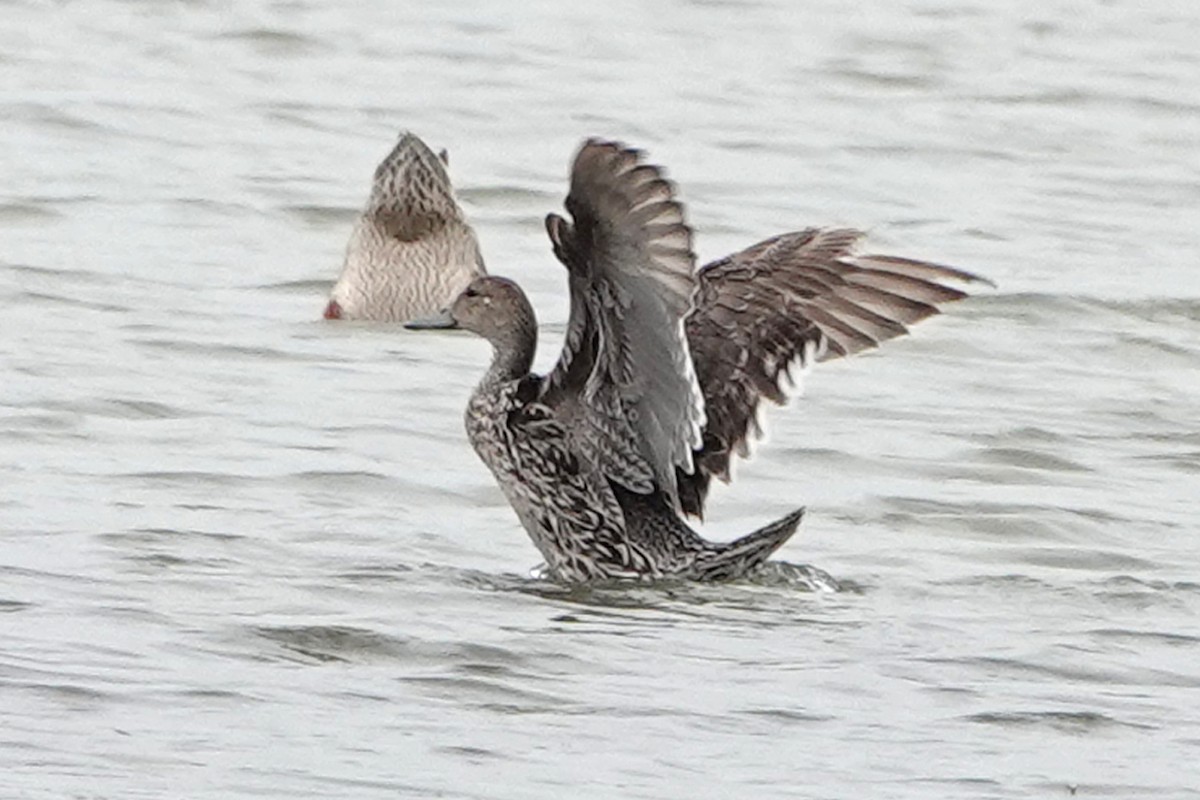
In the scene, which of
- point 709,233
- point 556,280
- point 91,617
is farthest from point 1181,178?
point 91,617

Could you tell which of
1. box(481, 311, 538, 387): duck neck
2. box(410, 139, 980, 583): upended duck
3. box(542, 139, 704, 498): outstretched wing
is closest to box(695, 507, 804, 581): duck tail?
box(410, 139, 980, 583): upended duck

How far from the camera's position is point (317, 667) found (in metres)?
7.05

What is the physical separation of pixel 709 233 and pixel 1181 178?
2738 mm

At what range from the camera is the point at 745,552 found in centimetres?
817

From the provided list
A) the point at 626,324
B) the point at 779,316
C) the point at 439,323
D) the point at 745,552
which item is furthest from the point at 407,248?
the point at 626,324

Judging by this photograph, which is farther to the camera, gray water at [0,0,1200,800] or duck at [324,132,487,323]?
duck at [324,132,487,323]

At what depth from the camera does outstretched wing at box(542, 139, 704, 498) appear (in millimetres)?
7336

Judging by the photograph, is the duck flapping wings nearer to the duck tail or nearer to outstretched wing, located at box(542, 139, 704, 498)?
outstretched wing, located at box(542, 139, 704, 498)

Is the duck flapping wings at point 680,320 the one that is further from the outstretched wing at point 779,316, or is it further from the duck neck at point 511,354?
the duck neck at point 511,354

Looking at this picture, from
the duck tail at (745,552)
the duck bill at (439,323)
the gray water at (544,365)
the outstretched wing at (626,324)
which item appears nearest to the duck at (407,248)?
the gray water at (544,365)

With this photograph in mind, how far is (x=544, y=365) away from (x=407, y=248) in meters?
0.99

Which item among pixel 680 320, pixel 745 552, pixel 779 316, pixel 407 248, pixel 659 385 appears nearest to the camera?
pixel 680 320

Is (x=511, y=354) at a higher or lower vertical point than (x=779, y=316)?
lower

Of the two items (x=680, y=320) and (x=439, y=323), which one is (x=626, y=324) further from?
(x=439, y=323)
